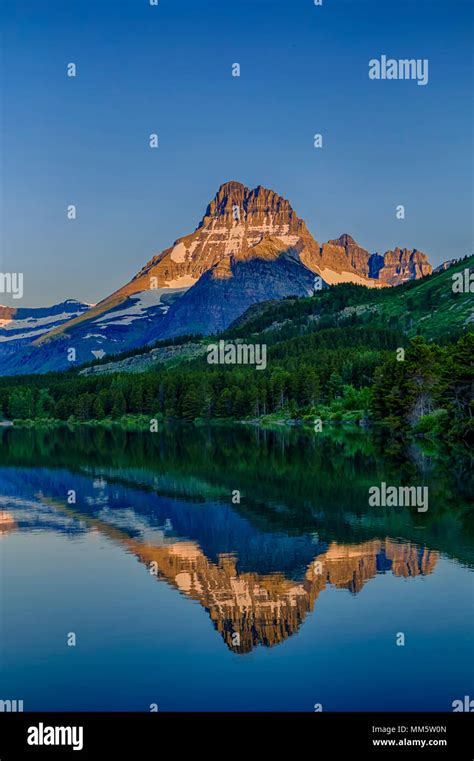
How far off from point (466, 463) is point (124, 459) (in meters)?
43.4

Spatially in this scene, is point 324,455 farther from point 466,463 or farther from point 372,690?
point 372,690

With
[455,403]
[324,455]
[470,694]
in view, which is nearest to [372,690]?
[470,694]

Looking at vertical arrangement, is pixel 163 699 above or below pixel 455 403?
below

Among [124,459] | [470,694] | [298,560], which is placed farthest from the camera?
[124,459]

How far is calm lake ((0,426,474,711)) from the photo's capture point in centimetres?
2769

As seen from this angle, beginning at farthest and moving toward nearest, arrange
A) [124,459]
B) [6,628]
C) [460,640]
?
[124,459] → [6,628] → [460,640]

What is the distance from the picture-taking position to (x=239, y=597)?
37406 millimetres

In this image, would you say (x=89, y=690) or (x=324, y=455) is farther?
(x=324, y=455)

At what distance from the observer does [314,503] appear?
6319 centimetres

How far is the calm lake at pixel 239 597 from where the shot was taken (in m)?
27.7

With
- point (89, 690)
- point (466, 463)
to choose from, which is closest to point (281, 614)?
point (89, 690)

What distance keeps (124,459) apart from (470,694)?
8310 centimetres

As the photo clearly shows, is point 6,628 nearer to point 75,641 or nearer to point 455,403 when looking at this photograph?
point 75,641
